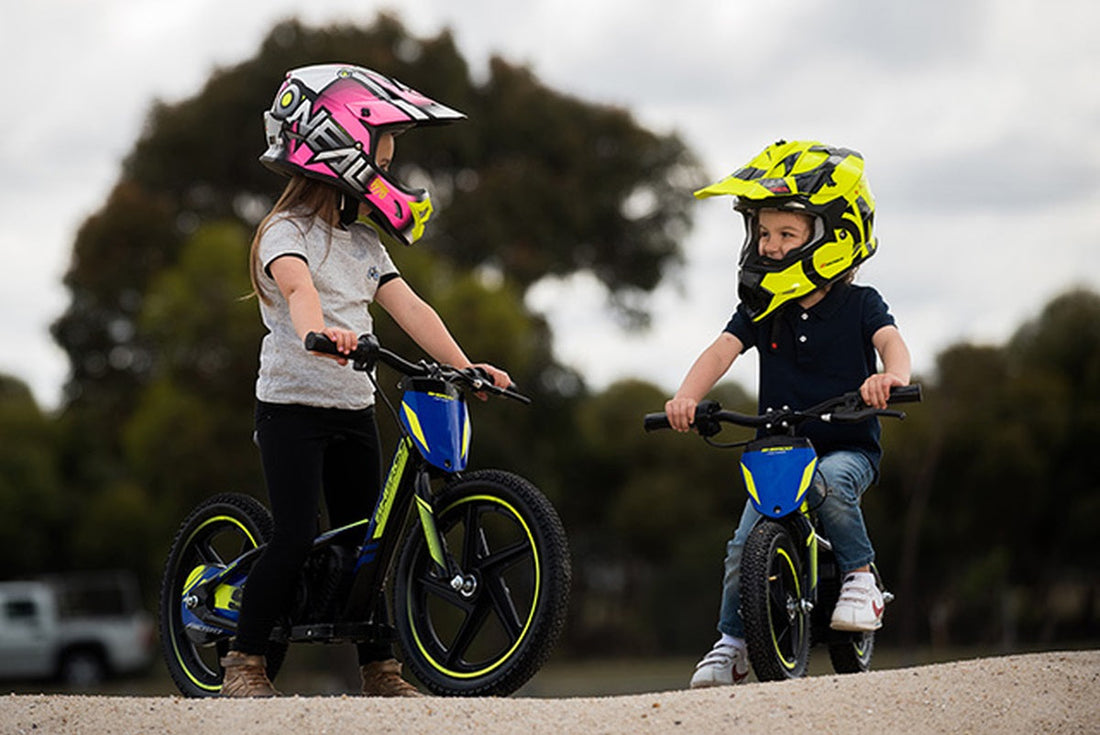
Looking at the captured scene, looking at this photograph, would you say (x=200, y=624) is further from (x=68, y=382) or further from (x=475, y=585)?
(x=68, y=382)

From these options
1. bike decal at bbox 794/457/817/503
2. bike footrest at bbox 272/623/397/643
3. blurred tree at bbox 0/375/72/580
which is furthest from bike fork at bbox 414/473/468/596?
blurred tree at bbox 0/375/72/580

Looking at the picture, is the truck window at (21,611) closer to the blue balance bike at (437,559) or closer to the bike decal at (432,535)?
the blue balance bike at (437,559)

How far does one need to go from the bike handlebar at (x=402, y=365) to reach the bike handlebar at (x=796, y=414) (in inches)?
26.3

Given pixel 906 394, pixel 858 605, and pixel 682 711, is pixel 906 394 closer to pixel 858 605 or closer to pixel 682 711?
pixel 858 605

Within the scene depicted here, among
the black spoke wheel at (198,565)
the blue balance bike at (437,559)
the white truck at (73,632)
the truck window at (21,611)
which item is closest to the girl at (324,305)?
the blue balance bike at (437,559)

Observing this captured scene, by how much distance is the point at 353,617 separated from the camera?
553cm

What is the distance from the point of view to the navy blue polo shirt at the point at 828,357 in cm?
589

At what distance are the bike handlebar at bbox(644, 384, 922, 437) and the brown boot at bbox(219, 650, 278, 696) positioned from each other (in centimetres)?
165

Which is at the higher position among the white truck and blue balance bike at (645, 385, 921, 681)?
blue balance bike at (645, 385, 921, 681)

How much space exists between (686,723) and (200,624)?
2358 millimetres

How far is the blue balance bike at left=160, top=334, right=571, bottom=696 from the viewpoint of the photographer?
509cm

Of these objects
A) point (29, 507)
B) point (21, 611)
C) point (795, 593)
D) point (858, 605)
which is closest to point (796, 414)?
point (795, 593)

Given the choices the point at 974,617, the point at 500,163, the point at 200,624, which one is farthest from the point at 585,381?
the point at 200,624

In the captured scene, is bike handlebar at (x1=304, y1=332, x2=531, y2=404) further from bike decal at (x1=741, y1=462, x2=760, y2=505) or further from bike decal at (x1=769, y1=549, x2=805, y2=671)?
bike decal at (x1=769, y1=549, x2=805, y2=671)
